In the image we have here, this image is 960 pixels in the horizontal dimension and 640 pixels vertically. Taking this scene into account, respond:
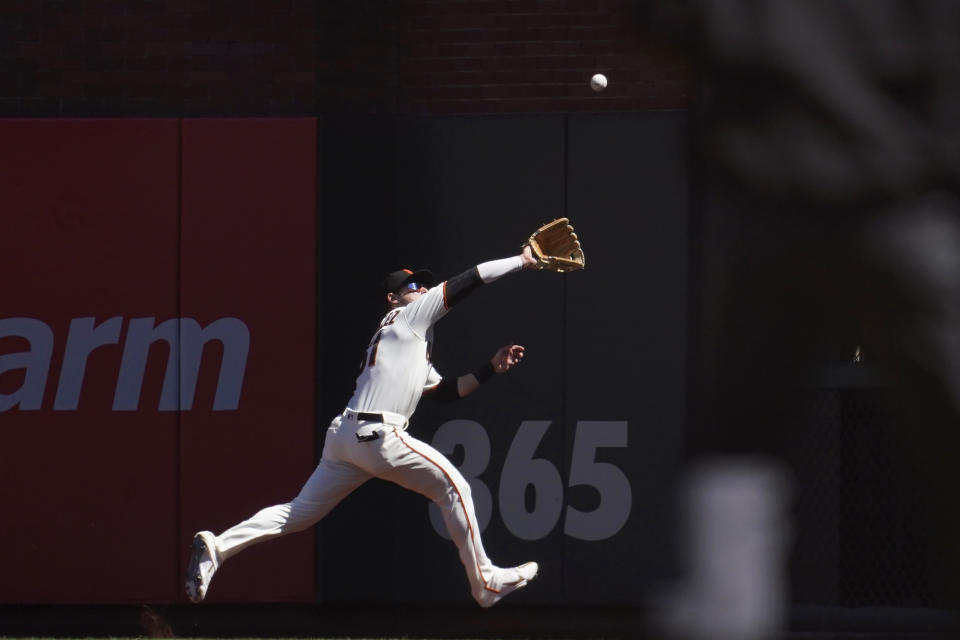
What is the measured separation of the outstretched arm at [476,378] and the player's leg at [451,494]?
1.46 ft

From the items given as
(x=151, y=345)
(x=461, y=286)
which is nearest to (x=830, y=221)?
(x=461, y=286)

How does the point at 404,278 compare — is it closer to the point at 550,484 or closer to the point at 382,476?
the point at 382,476

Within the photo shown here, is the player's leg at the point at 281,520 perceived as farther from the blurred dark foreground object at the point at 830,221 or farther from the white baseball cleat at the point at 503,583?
the blurred dark foreground object at the point at 830,221

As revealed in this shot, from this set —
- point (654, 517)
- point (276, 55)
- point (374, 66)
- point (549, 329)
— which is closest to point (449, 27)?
point (374, 66)

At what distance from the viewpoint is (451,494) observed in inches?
298

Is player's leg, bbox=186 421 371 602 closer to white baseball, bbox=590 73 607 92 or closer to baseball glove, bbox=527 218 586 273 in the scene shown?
baseball glove, bbox=527 218 586 273

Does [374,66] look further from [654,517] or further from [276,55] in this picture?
[654,517]

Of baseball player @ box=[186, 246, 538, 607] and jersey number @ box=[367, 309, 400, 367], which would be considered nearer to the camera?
baseball player @ box=[186, 246, 538, 607]

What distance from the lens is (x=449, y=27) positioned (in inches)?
363

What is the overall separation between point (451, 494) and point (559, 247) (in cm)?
145

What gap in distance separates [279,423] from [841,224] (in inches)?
→ 274

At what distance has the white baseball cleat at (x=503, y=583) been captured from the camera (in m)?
7.60

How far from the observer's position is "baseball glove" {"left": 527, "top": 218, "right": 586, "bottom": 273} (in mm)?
7863

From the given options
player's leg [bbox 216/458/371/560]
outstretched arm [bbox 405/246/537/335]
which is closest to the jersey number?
outstretched arm [bbox 405/246/537/335]
